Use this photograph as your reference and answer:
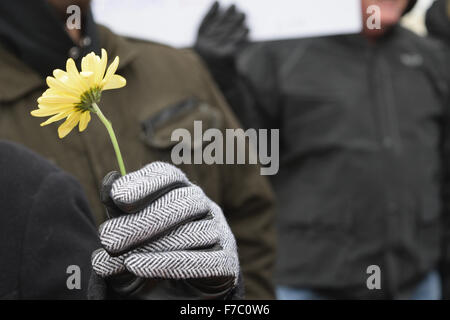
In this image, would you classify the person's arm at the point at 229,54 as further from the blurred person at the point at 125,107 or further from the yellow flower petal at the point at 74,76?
the yellow flower petal at the point at 74,76

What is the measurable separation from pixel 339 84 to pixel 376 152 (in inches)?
9.1

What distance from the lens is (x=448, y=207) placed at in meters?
2.64

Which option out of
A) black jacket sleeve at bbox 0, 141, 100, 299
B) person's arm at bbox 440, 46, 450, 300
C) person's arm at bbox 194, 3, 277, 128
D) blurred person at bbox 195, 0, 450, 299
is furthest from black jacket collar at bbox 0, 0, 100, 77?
person's arm at bbox 440, 46, 450, 300

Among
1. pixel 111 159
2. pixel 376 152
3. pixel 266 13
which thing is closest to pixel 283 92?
pixel 376 152

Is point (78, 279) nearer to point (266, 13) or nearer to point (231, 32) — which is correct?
point (266, 13)

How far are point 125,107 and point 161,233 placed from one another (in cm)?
69

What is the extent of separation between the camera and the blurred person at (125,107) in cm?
132

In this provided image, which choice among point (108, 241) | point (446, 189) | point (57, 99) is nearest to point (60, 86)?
point (57, 99)

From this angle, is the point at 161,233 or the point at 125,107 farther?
the point at 125,107

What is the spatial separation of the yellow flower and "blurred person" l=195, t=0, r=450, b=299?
63.9 inches

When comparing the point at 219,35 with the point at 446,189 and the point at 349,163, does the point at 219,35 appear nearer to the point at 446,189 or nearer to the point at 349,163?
the point at 349,163

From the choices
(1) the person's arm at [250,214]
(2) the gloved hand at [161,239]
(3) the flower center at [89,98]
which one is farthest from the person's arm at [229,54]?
(3) the flower center at [89,98]

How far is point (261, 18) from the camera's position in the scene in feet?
6.49

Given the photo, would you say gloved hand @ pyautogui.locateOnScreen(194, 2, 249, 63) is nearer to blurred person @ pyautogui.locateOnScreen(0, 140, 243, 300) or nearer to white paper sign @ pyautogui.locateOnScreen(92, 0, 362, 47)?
white paper sign @ pyautogui.locateOnScreen(92, 0, 362, 47)
